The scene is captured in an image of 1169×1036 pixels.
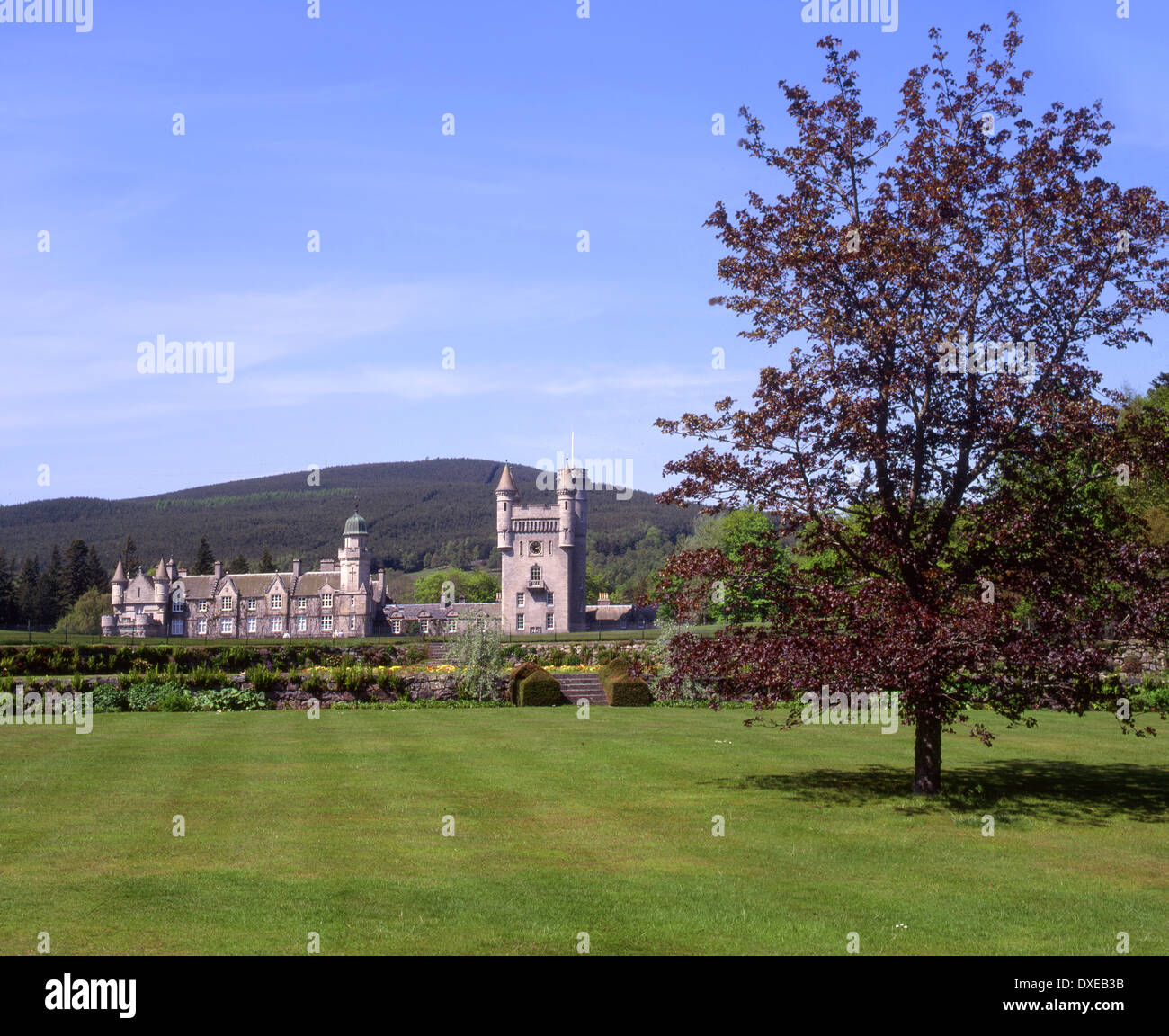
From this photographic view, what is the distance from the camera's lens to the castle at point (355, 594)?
4085 inches

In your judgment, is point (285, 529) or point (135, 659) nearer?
point (135, 659)

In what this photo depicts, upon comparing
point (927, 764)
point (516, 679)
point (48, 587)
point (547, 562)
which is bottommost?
point (516, 679)

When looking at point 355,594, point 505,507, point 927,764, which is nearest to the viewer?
point 927,764

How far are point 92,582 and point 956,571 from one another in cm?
11506

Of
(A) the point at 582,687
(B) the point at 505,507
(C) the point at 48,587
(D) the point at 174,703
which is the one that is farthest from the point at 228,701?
(C) the point at 48,587

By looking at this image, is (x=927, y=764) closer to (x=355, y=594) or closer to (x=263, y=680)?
(x=263, y=680)

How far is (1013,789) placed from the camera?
15391 mm

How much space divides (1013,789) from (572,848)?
745 centimetres

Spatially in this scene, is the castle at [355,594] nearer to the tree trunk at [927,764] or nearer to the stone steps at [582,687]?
the stone steps at [582,687]

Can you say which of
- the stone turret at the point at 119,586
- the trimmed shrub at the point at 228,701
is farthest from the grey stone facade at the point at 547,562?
the trimmed shrub at the point at 228,701

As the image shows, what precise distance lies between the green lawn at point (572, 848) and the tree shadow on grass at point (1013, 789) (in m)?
0.07
